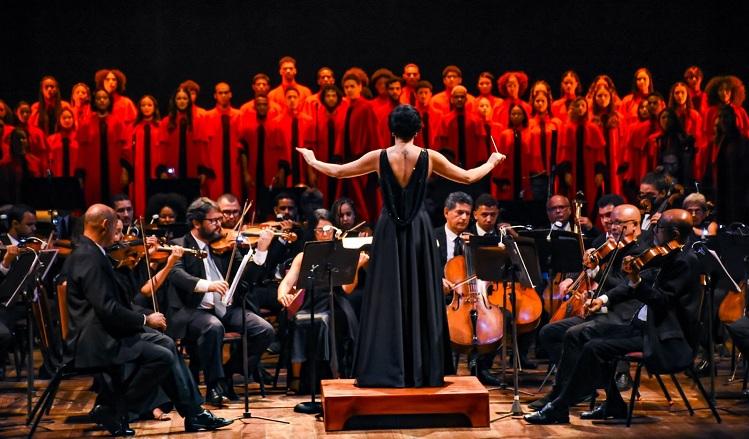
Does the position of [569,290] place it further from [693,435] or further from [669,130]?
[669,130]

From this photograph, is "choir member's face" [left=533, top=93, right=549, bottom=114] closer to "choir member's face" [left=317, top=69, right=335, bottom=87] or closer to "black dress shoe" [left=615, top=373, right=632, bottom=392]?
"choir member's face" [left=317, top=69, right=335, bottom=87]

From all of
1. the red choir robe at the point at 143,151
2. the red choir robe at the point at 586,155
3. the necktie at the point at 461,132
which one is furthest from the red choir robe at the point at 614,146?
the red choir robe at the point at 143,151

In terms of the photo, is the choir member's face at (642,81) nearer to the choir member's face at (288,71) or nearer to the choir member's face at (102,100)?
the choir member's face at (288,71)

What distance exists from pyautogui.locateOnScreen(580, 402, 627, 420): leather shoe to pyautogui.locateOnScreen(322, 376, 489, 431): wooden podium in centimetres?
81

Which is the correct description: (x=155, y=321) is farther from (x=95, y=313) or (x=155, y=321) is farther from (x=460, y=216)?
(x=460, y=216)

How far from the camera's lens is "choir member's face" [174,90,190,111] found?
10820mm

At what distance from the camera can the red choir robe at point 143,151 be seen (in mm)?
10789

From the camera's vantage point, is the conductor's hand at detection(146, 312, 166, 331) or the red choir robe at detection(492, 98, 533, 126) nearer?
the conductor's hand at detection(146, 312, 166, 331)

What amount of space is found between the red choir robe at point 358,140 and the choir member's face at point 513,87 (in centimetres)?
154

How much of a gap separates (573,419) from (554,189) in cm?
501

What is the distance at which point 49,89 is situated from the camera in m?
11.3

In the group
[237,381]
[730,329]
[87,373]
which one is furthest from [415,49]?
[87,373]

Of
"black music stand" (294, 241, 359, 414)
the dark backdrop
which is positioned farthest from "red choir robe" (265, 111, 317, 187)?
"black music stand" (294, 241, 359, 414)

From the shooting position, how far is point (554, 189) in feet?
34.2
